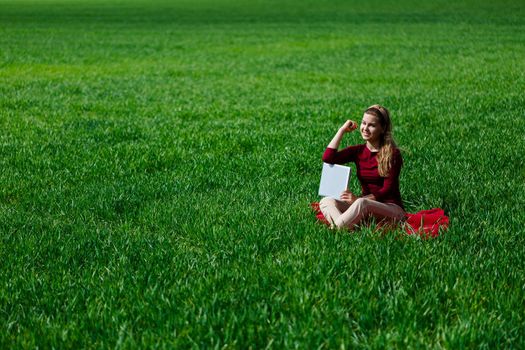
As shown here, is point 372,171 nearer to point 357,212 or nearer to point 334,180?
point 334,180

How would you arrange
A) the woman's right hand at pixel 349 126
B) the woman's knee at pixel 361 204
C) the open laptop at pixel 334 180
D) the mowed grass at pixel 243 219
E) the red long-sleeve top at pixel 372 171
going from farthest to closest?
the woman's right hand at pixel 349 126
the red long-sleeve top at pixel 372 171
the open laptop at pixel 334 180
the woman's knee at pixel 361 204
the mowed grass at pixel 243 219

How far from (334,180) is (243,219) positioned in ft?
3.00

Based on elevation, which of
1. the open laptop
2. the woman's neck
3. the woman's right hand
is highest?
the woman's right hand

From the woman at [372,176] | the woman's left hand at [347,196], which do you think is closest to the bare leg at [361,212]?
the woman at [372,176]

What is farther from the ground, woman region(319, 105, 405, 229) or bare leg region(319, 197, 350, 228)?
woman region(319, 105, 405, 229)

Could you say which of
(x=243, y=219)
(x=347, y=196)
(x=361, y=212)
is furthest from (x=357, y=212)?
(x=243, y=219)

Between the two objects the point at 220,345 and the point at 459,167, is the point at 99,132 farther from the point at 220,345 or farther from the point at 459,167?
the point at 220,345

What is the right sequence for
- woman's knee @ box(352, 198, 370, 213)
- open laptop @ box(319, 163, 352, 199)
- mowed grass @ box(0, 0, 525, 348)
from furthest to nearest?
open laptop @ box(319, 163, 352, 199) → woman's knee @ box(352, 198, 370, 213) → mowed grass @ box(0, 0, 525, 348)

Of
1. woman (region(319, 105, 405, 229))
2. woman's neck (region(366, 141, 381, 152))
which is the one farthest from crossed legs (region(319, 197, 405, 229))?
woman's neck (region(366, 141, 381, 152))

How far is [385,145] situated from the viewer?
5.49m

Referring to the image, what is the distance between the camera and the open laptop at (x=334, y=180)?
5305 mm

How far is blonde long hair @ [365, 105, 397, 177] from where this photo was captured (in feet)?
17.7

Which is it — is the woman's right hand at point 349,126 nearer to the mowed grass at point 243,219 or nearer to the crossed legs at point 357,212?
the crossed legs at point 357,212

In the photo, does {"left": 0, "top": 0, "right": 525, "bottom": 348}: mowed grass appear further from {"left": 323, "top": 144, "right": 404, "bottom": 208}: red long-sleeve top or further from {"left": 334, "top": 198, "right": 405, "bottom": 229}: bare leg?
{"left": 323, "top": 144, "right": 404, "bottom": 208}: red long-sleeve top
